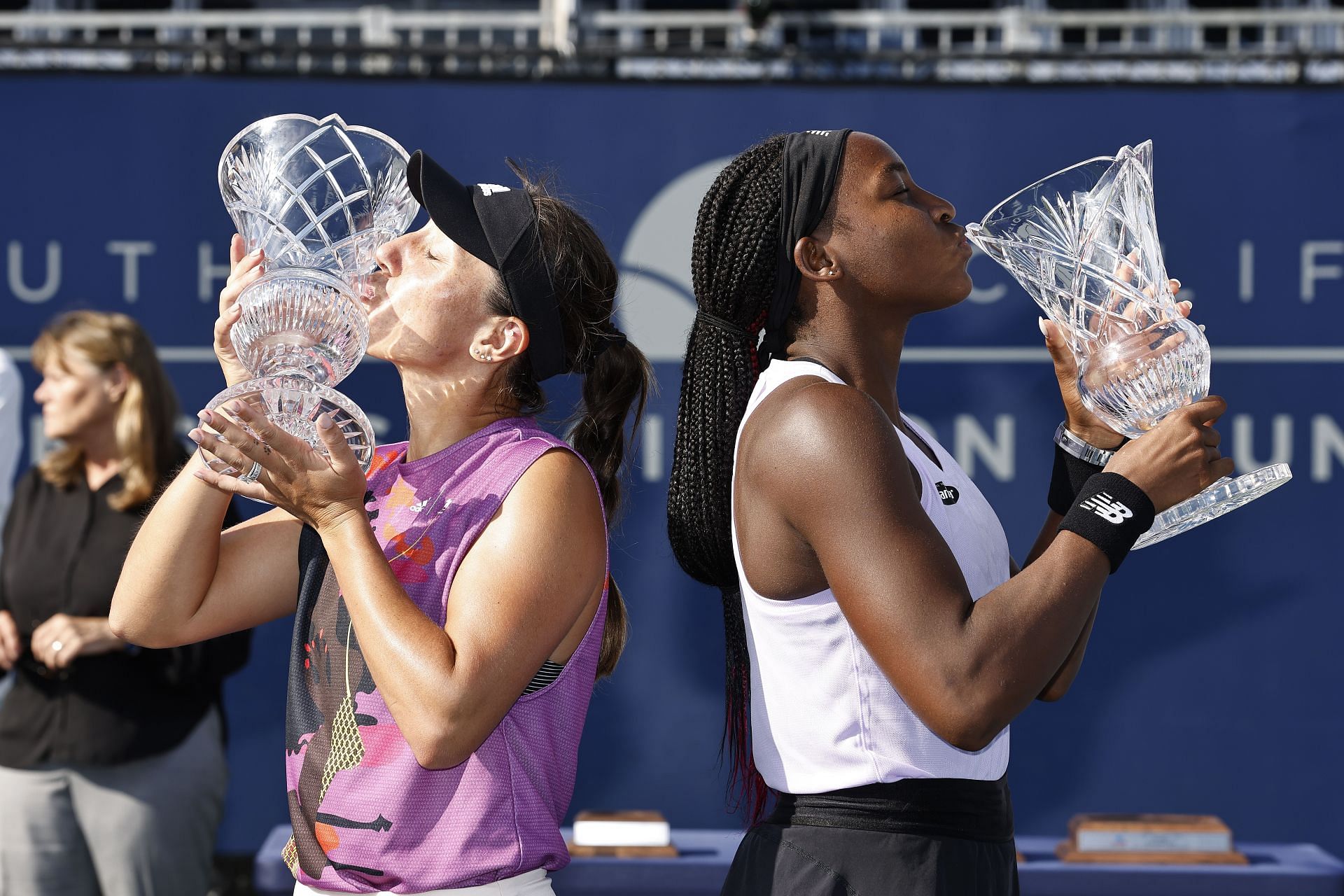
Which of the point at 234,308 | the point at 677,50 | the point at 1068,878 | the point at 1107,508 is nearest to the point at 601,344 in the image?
the point at 234,308

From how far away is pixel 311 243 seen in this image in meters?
1.64

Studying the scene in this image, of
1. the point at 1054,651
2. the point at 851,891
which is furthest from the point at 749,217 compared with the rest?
the point at 851,891

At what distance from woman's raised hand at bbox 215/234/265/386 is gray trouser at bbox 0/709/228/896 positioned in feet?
5.24

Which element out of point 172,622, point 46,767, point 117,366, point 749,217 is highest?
point 749,217

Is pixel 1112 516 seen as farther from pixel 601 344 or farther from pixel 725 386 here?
pixel 601 344

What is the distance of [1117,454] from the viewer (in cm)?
137

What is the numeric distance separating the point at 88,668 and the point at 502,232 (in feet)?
5.89

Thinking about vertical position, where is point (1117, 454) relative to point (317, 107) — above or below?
below

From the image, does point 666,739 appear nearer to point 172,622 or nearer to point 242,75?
point 242,75

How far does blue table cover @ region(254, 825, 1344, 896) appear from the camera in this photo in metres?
2.52

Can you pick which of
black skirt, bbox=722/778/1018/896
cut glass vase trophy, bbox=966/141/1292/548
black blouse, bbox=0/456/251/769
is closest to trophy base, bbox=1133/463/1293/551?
cut glass vase trophy, bbox=966/141/1292/548

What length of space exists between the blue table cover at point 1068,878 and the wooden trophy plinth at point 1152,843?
0.04 meters

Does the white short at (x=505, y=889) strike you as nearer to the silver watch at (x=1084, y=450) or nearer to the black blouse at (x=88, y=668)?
the silver watch at (x=1084, y=450)

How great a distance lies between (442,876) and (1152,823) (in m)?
1.74
